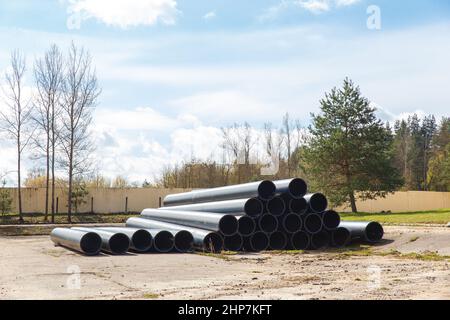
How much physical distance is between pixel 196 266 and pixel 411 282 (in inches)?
214

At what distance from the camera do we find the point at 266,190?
19.6 meters

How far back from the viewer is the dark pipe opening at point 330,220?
20.3 m

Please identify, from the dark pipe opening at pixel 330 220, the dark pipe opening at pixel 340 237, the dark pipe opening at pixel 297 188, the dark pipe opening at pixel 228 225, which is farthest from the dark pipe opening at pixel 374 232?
the dark pipe opening at pixel 228 225

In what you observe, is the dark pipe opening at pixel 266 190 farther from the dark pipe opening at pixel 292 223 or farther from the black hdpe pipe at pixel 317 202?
the black hdpe pipe at pixel 317 202

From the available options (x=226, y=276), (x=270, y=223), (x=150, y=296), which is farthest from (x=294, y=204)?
(x=150, y=296)

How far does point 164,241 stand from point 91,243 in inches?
92.8

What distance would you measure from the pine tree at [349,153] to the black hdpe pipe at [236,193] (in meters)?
16.8

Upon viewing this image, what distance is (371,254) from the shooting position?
17.7 metres

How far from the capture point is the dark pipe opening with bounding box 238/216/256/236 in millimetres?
19203

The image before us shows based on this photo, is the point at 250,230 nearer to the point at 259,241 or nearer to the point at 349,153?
the point at 259,241

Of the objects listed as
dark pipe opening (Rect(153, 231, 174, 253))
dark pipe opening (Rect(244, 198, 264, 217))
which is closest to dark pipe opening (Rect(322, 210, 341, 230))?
dark pipe opening (Rect(244, 198, 264, 217))

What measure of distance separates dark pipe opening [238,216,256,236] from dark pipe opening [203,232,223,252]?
0.86 meters
